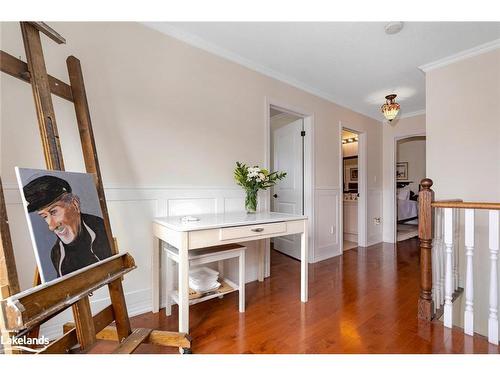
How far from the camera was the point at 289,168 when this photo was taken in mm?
3506

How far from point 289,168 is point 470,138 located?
81.0 inches

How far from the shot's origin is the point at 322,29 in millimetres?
2008

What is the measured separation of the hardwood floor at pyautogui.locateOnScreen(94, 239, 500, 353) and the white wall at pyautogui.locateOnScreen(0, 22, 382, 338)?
1.51 ft

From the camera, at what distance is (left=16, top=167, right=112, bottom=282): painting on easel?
883mm

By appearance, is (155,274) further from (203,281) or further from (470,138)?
(470,138)

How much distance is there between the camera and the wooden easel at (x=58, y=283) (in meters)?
0.77

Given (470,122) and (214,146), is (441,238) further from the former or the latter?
(214,146)

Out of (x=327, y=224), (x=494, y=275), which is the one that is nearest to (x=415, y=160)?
(x=327, y=224)

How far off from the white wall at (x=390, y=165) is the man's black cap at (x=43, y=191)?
194 inches

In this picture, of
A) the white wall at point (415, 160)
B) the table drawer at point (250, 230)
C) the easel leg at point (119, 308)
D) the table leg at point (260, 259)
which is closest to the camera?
the easel leg at point (119, 308)

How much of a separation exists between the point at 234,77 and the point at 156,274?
2.06 meters

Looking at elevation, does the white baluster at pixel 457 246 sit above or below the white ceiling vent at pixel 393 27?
below

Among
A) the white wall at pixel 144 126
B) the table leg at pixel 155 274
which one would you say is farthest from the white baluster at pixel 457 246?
the table leg at pixel 155 274

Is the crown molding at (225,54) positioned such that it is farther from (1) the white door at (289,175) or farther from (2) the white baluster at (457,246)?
(2) the white baluster at (457,246)
